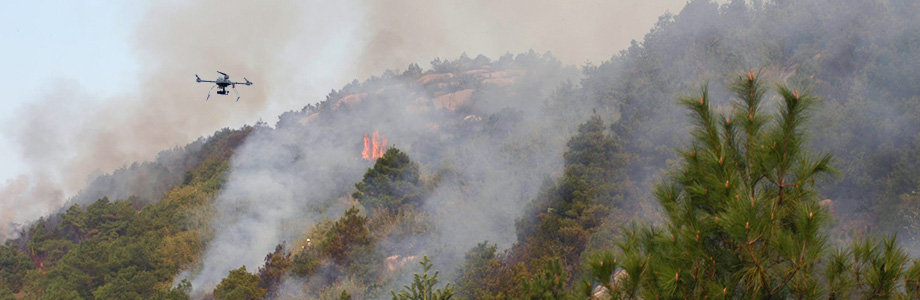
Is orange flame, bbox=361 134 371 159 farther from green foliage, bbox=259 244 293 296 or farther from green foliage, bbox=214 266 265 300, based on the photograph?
green foliage, bbox=214 266 265 300

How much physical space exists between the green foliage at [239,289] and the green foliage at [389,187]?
33.1 ft

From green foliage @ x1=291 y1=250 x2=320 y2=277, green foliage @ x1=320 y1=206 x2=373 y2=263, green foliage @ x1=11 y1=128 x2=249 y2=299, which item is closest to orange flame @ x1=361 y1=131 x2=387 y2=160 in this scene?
green foliage @ x1=11 y1=128 x2=249 y2=299

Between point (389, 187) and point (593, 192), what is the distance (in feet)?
43.2

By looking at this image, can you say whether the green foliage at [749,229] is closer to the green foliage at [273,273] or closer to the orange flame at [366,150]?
the green foliage at [273,273]

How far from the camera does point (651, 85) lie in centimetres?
4609

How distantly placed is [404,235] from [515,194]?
8.59m

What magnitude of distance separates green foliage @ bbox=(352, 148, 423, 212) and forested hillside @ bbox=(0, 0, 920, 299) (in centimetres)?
13

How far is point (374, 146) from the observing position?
6500 centimetres

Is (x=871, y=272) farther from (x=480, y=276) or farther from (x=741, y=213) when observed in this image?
(x=480, y=276)

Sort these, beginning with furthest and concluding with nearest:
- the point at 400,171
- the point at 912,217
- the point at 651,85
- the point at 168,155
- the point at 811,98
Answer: the point at 168,155, the point at 651,85, the point at 400,171, the point at 912,217, the point at 811,98

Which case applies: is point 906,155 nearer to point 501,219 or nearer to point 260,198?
point 501,219

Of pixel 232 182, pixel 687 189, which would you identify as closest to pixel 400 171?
pixel 232 182

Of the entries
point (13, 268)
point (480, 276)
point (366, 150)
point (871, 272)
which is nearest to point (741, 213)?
point (871, 272)

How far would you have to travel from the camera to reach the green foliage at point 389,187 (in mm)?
40844
